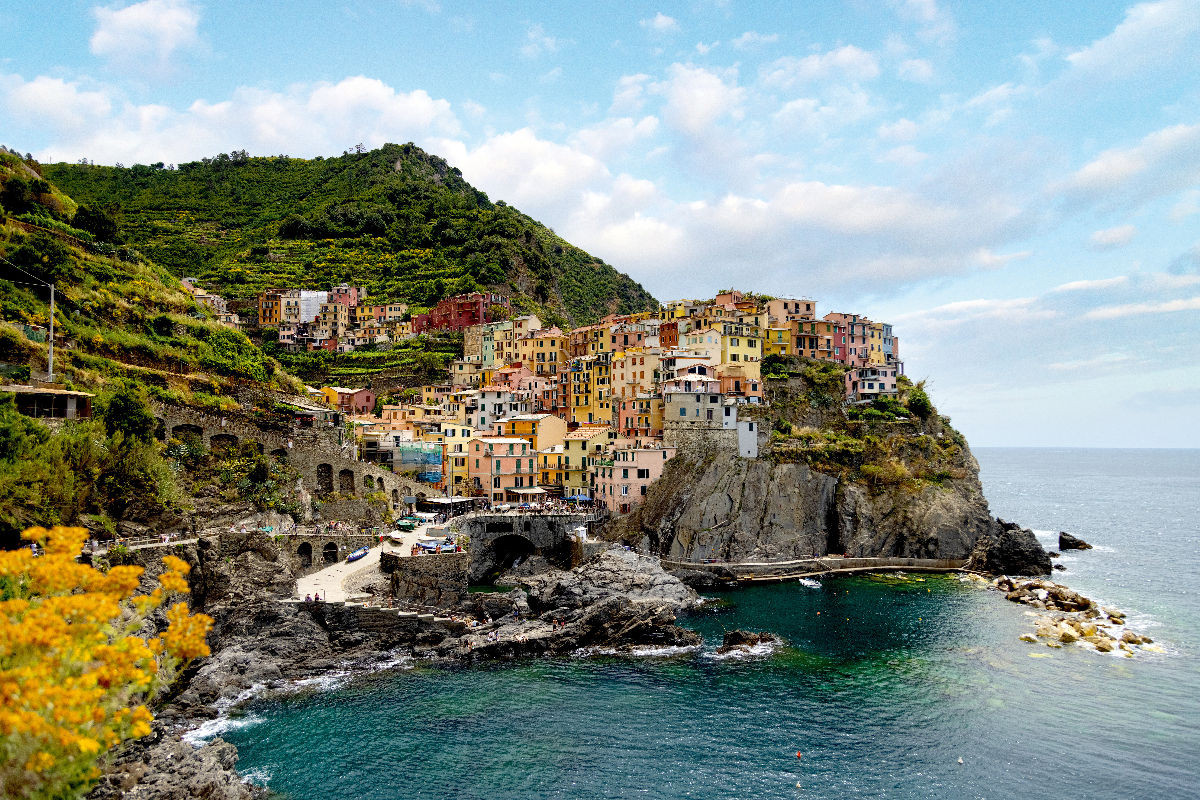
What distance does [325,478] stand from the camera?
180 ft

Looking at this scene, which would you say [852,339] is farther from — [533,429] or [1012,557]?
[533,429]

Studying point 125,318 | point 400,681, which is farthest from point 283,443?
point 400,681

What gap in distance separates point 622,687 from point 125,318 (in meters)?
43.7

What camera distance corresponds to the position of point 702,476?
62.1 meters

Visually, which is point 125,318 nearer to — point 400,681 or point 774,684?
point 400,681

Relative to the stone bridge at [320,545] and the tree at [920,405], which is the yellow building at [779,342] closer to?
the tree at [920,405]

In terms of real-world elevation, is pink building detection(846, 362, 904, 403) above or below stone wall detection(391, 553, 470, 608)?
above

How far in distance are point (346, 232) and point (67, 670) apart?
127 m

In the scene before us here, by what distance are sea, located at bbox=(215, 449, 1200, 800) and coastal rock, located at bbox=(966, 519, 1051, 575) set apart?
11.6 m

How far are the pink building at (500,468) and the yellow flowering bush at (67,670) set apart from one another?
2038 inches

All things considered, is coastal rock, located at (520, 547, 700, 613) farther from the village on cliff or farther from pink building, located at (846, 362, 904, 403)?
pink building, located at (846, 362, 904, 403)

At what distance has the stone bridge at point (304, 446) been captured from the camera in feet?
158

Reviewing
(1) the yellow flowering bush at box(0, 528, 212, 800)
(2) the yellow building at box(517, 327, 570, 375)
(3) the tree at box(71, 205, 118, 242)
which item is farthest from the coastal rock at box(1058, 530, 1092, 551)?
(3) the tree at box(71, 205, 118, 242)

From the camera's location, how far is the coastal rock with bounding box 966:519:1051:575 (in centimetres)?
6075
